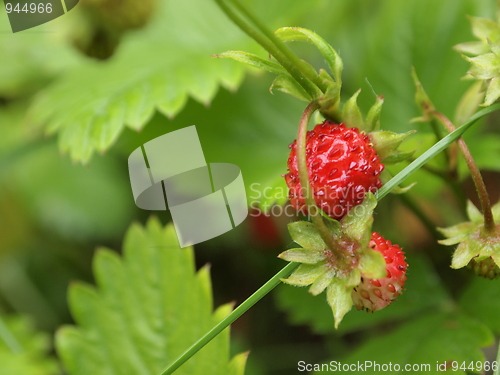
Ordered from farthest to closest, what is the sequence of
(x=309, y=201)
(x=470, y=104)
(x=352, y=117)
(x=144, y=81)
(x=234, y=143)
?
1. (x=234, y=143)
2. (x=144, y=81)
3. (x=470, y=104)
4. (x=352, y=117)
5. (x=309, y=201)

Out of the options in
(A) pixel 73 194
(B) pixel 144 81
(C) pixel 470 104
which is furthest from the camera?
(A) pixel 73 194

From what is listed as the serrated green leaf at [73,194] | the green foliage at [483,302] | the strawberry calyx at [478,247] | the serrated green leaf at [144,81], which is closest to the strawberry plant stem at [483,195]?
the strawberry calyx at [478,247]

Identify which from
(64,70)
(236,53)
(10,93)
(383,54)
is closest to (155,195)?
(236,53)

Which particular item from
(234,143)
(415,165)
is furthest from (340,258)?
(234,143)

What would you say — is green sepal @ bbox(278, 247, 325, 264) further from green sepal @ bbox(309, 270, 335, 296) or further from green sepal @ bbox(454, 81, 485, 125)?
green sepal @ bbox(454, 81, 485, 125)

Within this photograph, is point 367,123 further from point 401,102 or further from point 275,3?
point 275,3

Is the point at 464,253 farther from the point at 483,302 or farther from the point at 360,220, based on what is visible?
the point at 483,302

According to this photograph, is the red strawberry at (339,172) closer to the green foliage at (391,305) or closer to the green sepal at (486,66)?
the green sepal at (486,66)
